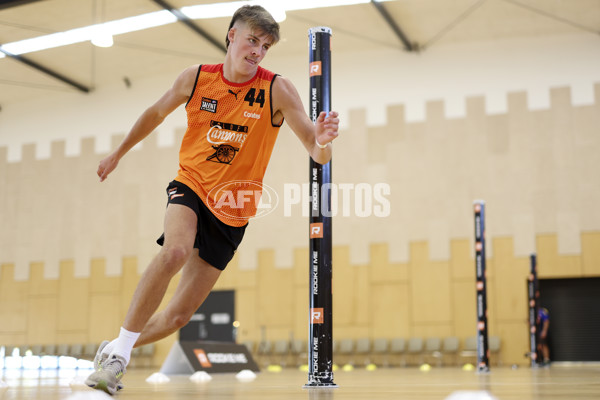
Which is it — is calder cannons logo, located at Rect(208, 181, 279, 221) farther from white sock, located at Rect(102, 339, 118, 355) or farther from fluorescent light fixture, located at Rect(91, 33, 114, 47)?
fluorescent light fixture, located at Rect(91, 33, 114, 47)

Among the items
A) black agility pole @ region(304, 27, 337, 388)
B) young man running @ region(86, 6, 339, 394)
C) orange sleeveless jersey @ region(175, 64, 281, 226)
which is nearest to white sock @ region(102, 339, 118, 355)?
young man running @ region(86, 6, 339, 394)

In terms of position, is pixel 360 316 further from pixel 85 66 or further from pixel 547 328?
pixel 85 66

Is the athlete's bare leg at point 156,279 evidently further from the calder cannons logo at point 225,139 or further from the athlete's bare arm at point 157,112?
the athlete's bare arm at point 157,112

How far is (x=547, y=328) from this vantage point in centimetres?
1598

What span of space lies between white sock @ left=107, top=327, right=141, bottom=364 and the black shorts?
0.48 meters

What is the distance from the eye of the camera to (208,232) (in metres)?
3.45

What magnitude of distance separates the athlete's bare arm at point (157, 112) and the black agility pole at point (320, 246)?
1.23m

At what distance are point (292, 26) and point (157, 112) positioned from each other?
565 inches

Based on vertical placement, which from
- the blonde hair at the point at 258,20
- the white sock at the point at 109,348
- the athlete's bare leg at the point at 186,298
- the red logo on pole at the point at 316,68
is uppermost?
the red logo on pole at the point at 316,68

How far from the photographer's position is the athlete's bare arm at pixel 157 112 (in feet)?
11.8

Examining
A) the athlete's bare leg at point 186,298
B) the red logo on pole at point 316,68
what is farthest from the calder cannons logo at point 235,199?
the red logo on pole at point 316,68

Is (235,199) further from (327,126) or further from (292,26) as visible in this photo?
(292,26)

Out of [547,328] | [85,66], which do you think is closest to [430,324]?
[547,328]

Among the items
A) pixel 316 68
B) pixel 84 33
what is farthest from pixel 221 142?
pixel 84 33
